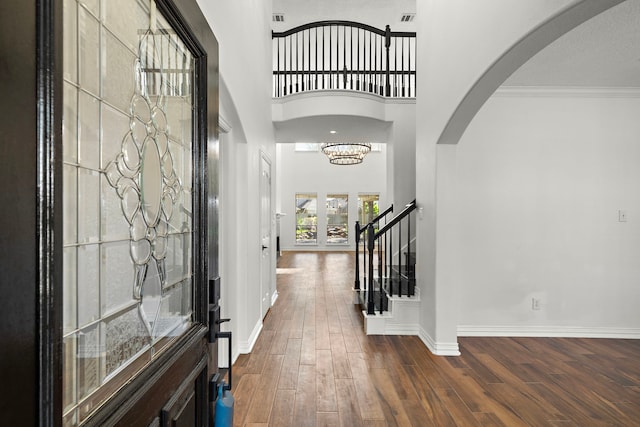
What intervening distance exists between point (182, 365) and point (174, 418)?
14cm

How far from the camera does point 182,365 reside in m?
1.11

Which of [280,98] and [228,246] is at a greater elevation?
[280,98]

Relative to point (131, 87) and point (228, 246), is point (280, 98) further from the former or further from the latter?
point (131, 87)

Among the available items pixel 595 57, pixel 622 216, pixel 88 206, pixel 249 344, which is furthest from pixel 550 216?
pixel 88 206

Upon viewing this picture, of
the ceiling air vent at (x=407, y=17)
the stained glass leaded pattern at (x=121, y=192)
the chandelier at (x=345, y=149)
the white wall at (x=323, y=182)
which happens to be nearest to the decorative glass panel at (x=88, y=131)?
the stained glass leaded pattern at (x=121, y=192)

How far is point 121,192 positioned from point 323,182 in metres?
11.8

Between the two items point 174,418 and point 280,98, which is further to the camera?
point 280,98

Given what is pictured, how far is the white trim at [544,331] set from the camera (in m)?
3.95

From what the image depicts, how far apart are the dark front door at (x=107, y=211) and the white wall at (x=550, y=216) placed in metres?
3.32

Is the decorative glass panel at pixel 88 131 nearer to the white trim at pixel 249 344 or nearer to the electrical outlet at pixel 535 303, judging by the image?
the white trim at pixel 249 344

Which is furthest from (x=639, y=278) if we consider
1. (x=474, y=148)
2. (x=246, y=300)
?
(x=246, y=300)

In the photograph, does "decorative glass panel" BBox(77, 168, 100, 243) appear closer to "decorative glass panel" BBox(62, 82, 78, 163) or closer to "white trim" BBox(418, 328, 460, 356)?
"decorative glass panel" BBox(62, 82, 78, 163)

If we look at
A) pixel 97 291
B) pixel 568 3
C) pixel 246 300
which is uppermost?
pixel 568 3

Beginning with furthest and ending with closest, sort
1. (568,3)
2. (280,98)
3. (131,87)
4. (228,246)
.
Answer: (280,98)
(228,246)
(568,3)
(131,87)
